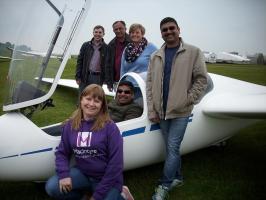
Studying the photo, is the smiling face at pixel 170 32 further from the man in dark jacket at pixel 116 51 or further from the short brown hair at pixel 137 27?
the man in dark jacket at pixel 116 51

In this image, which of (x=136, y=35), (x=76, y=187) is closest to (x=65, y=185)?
(x=76, y=187)

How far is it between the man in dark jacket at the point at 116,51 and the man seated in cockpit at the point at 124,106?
5.17 ft

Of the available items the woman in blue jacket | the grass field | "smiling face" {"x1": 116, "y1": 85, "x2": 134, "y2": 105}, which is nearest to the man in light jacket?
"smiling face" {"x1": 116, "y1": 85, "x2": 134, "y2": 105}

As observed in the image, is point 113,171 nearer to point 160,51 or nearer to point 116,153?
point 116,153

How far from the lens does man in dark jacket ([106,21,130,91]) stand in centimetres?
550

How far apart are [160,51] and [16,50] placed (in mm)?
1570

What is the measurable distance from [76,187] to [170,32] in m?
1.93

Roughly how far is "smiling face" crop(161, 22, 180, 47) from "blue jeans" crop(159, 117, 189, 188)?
89 cm

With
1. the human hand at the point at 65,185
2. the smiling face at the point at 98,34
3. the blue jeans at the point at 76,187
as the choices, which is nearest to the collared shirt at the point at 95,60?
the smiling face at the point at 98,34

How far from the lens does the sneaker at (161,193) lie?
3.64 meters

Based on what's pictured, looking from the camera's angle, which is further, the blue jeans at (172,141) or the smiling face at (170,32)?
the blue jeans at (172,141)

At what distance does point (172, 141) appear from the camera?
12.1ft

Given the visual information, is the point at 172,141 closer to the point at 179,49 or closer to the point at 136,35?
the point at 179,49

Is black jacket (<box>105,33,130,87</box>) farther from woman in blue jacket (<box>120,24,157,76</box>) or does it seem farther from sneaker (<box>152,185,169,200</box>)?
sneaker (<box>152,185,169,200</box>)
